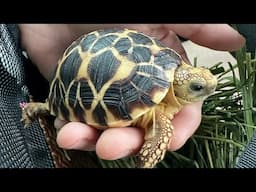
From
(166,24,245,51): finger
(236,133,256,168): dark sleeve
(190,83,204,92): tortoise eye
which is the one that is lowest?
(236,133,256,168): dark sleeve

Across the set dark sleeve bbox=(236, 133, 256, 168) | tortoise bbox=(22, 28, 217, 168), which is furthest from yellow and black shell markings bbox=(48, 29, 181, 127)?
dark sleeve bbox=(236, 133, 256, 168)

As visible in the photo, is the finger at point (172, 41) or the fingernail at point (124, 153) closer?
the fingernail at point (124, 153)

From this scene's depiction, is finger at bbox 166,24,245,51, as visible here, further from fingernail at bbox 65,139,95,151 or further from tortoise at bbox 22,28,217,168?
fingernail at bbox 65,139,95,151

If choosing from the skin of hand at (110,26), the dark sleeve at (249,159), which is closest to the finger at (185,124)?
the skin of hand at (110,26)

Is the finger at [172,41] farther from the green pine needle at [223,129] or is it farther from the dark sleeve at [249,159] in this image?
the dark sleeve at [249,159]

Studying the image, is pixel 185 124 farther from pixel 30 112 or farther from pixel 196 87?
pixel 30 112
